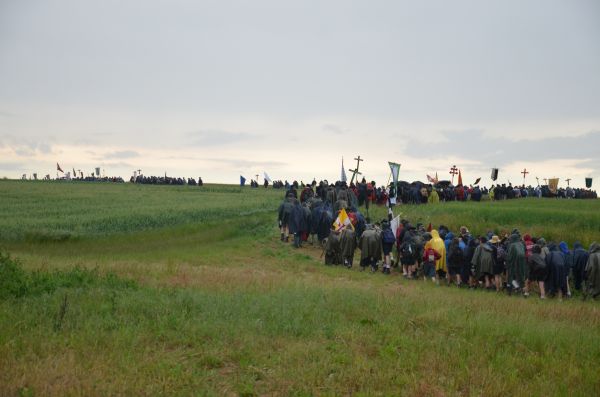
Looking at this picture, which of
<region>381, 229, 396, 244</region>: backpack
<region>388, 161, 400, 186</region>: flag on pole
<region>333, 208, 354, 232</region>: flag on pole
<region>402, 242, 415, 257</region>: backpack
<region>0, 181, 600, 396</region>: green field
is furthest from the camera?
<region>388, 161, 400, 186</region>: flag on pole

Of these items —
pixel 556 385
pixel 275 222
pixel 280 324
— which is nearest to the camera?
pixel 556 385

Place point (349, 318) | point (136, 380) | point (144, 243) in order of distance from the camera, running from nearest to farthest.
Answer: point (136, 380) < point (349, 318) < point (144, 243)

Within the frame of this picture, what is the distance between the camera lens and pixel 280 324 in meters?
12.9

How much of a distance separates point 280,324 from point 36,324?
500cm

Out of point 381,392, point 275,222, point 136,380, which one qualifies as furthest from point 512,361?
point 275,222

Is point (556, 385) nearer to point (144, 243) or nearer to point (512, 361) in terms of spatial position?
point (512, 361)

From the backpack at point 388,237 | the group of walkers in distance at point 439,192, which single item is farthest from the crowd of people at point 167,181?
the backpack at point 388,237

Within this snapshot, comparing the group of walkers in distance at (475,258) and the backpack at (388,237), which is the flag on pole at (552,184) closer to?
the group of walkers in distance at (475,258)

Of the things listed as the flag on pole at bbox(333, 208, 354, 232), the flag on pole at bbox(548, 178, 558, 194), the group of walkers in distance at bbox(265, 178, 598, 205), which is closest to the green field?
the flag on pole at bbox(333, 208, 354, 232)

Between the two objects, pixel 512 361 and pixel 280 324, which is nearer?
pixel 512 361

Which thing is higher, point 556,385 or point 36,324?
point 36,324

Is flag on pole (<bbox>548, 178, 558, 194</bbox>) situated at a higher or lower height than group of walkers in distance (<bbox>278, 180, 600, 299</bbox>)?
higher

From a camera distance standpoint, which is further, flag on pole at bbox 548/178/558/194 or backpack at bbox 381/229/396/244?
flag on pole at bbox 548/178/558/194

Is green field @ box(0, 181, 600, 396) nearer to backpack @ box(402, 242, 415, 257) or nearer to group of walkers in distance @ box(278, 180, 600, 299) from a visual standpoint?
group of walkers in distance @ box(278, 180, 600, 299)
